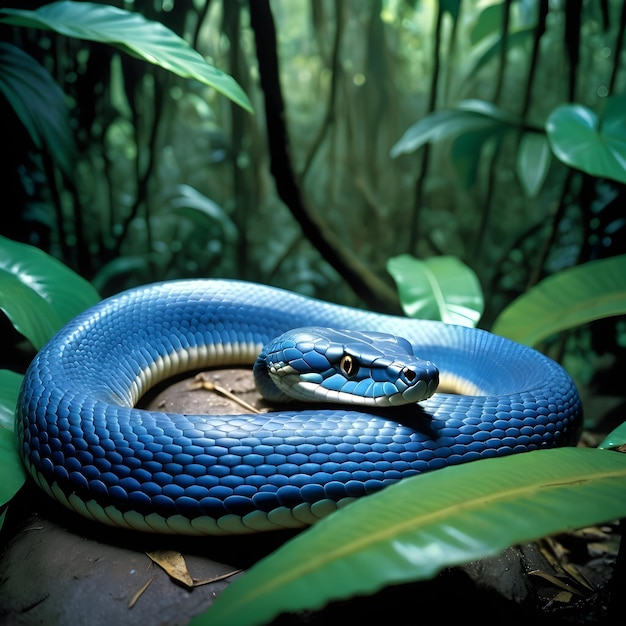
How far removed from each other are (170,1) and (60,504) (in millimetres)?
3961

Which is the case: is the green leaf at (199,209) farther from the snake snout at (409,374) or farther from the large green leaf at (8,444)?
the snake snout at (409,374)

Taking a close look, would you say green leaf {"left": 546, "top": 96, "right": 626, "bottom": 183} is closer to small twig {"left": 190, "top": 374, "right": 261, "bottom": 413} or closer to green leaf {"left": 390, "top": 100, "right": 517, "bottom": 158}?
green leaf {"left": 390, "top": 100, "right": 517, "bottom": 158}

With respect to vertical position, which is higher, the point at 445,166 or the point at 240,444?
the point at 445,166

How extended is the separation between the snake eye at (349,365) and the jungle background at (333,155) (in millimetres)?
2415

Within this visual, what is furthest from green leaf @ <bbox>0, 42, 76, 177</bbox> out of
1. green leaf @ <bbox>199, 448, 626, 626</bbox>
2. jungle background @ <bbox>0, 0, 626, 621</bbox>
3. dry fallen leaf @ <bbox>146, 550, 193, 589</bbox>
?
green leaf @ <bbox>199, 448, 626, 626</bbox>

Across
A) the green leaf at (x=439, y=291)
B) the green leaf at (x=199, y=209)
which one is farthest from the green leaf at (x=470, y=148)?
the green leaf at (x=199, y=209)

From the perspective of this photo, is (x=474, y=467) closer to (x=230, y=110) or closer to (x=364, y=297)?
(x=364, y=297)

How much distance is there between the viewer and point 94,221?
16.8 ft

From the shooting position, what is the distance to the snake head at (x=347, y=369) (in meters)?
2.08

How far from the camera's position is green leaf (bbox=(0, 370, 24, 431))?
7.87ft

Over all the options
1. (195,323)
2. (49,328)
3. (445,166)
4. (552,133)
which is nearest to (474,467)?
(195,323)

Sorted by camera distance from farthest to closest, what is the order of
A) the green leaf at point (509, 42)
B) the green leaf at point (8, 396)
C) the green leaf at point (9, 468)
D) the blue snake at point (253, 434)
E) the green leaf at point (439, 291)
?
1. the green leaf at point (509, 42)
2. the green leaf at point (439, 291)
3. the green leaf at point (8, 396)
4. the green leaf at point (9, 468)
5. the blue snake at point (253, 434)

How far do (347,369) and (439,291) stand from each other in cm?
164

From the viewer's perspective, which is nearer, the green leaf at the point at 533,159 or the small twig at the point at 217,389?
the small twig at the point at 217,389
